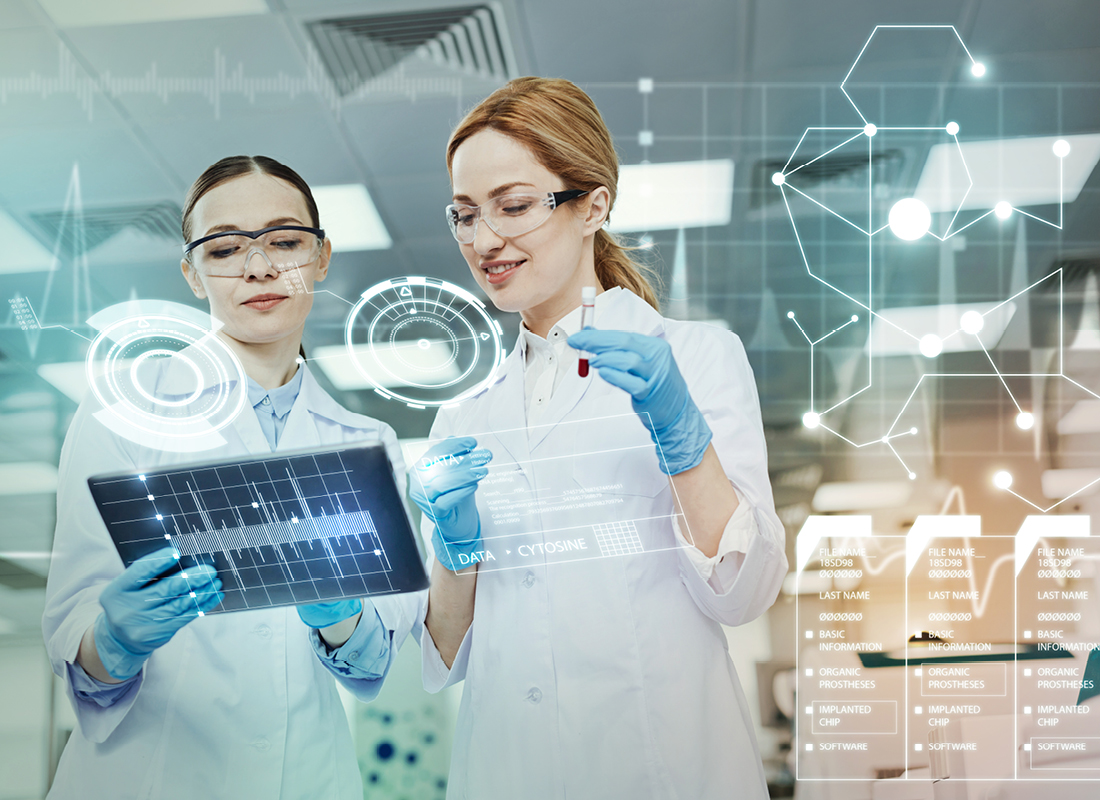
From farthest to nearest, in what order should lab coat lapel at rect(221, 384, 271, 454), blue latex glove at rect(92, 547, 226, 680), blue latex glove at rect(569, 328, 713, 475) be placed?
lab coat lapel at rect(221, 384, 271, 454) < blue latex glove at rect(92, 547, 226, 680) < blue latex glove at rect(569, 328, 713, 475)

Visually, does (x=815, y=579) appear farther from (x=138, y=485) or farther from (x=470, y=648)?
(x=138, y=485)

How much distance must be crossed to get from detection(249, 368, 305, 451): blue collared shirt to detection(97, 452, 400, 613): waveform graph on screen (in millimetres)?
272

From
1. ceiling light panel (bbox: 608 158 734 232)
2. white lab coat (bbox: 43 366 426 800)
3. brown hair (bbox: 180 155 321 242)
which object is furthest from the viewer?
ceiling light panel (bbox: 608 158 734 232)

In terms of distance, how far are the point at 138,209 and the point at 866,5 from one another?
1.68 m

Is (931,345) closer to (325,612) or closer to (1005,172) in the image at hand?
(1005,172)

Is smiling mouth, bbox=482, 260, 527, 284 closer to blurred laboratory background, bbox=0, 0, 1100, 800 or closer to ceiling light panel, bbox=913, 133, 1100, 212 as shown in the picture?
blurred laboratory background, bbox=0, 0, 1100, 800

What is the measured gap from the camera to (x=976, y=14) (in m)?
1.83

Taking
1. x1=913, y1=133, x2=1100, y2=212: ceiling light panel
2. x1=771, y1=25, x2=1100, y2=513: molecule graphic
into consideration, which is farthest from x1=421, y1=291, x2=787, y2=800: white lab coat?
x1=913, y1=133, x2=1100, y2=212: ceiling light panel

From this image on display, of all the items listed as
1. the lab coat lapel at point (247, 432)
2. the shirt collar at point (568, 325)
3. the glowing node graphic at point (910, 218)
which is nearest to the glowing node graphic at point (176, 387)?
the lab coat lapel at point (247, 432)

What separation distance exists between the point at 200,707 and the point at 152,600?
251 millimetres

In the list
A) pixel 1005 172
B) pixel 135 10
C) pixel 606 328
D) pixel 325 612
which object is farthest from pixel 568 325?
pixel 135 10

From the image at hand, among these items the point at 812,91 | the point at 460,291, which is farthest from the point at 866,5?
the point at 460,291

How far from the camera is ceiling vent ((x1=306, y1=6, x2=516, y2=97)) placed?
1.84 meters
